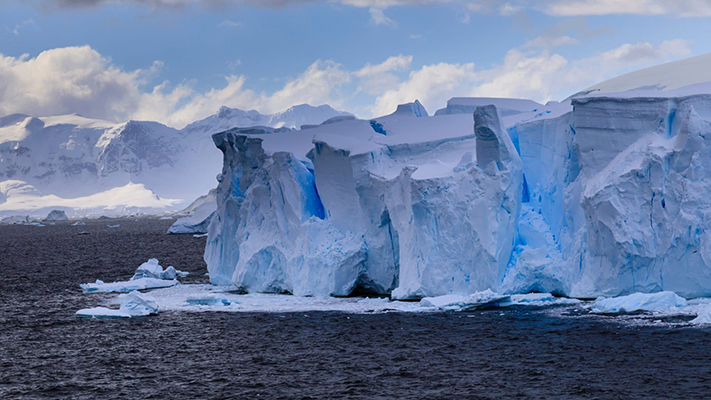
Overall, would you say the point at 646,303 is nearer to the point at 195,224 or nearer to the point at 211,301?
the point at 211,301

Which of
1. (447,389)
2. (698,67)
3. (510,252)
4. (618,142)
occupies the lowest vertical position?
(447,389)

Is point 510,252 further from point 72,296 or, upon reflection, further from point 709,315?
point 72,296

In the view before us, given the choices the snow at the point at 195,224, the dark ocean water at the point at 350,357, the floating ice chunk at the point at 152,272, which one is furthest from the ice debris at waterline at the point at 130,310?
the snow at the point at 195,224

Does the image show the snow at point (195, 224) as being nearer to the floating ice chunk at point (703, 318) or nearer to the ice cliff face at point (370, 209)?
the ice cliff face at point (370, 209)

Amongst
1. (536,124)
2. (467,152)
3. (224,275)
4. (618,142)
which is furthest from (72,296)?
(618,142)

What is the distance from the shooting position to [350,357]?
16328 millimetres

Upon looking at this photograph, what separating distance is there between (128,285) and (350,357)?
49.7 ft

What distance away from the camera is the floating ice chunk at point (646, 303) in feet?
62.6

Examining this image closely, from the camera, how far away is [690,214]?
1959 centimetres

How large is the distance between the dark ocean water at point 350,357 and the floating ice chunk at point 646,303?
128 centimetres

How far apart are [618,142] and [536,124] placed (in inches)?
134

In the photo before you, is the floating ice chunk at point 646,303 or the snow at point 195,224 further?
the snow at point 195,224

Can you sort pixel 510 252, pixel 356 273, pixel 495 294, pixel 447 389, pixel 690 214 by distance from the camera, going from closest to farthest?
pixel 447 389 → pixel 690 214 → pixel 495 294 → pixel 510 252 → pixel 356 273

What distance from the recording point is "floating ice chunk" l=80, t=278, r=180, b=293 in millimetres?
28391
